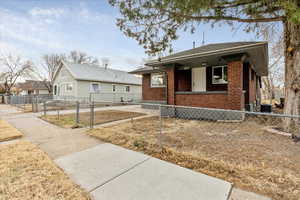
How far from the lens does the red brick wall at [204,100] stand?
7055 millimetres

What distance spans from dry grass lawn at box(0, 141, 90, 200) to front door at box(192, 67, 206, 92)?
9109 millimetres

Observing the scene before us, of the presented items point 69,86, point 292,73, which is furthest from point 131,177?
point 69,86

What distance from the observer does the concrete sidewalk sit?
193 centimetres

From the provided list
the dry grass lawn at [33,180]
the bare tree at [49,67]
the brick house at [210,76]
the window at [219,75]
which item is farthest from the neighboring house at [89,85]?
the bare tree at [49,67]

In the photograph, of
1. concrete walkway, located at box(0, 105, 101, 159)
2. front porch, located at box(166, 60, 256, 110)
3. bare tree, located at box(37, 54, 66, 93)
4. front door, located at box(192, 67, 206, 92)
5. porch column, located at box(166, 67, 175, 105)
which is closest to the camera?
concrete walkway, located at box(0, 105, 101, 159)

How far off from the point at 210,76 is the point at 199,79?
0.74m

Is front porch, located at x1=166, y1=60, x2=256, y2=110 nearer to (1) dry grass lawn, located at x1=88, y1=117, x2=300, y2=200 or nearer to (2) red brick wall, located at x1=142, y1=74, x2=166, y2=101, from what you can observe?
(2) red brick wall, located at x1=142, y1=74, x2=166, y2=101

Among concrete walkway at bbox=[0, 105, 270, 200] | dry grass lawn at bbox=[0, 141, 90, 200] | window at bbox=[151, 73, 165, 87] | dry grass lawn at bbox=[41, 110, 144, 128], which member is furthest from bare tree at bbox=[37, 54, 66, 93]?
concrete walkway at bbox=[0, 105, 270, 200]

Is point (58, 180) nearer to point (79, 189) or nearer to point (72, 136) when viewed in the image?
point (79, 189)

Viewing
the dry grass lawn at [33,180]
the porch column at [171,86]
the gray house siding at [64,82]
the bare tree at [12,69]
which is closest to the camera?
the dry grass lawn at [33,180]

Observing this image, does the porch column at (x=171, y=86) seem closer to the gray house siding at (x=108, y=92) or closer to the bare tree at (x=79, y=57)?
the gray house siding at (x=108, y=92)

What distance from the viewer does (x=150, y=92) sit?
12.0m

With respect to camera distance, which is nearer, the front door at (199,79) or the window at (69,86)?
the front door at (199,79)

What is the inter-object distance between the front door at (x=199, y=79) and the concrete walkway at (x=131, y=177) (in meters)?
7.74
